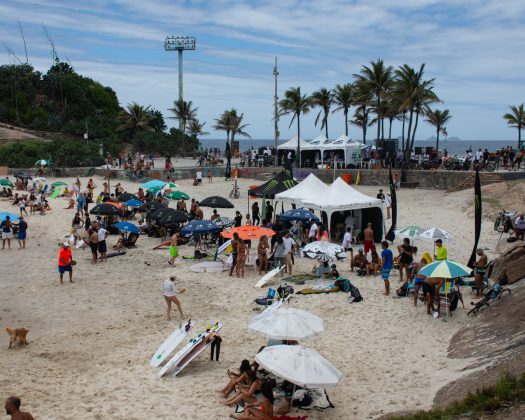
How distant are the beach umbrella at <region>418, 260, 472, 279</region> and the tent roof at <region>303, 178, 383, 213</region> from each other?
→ 26.4 feet

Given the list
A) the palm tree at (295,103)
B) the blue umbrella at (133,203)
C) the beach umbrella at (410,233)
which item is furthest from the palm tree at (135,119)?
the beach umbrella at (410,233)

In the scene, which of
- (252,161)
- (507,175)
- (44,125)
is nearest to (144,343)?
(507,175)

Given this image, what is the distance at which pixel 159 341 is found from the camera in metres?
12.0

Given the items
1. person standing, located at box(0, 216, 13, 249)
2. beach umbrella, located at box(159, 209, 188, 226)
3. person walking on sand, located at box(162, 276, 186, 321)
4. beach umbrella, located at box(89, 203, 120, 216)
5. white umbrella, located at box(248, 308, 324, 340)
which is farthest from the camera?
beach umbrella, located at box(89, 203, 120, 216)

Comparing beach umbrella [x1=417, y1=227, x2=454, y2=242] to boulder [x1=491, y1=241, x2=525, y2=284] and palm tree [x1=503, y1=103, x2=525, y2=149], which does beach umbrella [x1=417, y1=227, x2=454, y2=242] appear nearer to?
boulder [x1=491, y1=241, x2=525, y2=284]

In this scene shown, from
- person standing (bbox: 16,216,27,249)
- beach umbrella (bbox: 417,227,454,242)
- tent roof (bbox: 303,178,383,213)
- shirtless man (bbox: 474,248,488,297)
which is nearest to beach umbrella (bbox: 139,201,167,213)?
person standing (bbox: 16,216,27,249)

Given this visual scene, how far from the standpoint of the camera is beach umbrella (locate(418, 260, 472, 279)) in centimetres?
1179

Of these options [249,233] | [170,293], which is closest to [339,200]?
[249,233]

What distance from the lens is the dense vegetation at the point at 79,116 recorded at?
→ 199 ft

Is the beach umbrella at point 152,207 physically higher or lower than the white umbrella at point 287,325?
higher

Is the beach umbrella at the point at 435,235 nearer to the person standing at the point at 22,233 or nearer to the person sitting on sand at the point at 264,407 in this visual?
the person sitting on sand at the point at 264,407

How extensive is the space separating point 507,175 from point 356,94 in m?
17.2

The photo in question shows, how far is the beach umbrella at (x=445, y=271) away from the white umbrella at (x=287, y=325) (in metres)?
3.27

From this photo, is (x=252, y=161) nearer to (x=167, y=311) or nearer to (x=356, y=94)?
(x=356, y=94)
